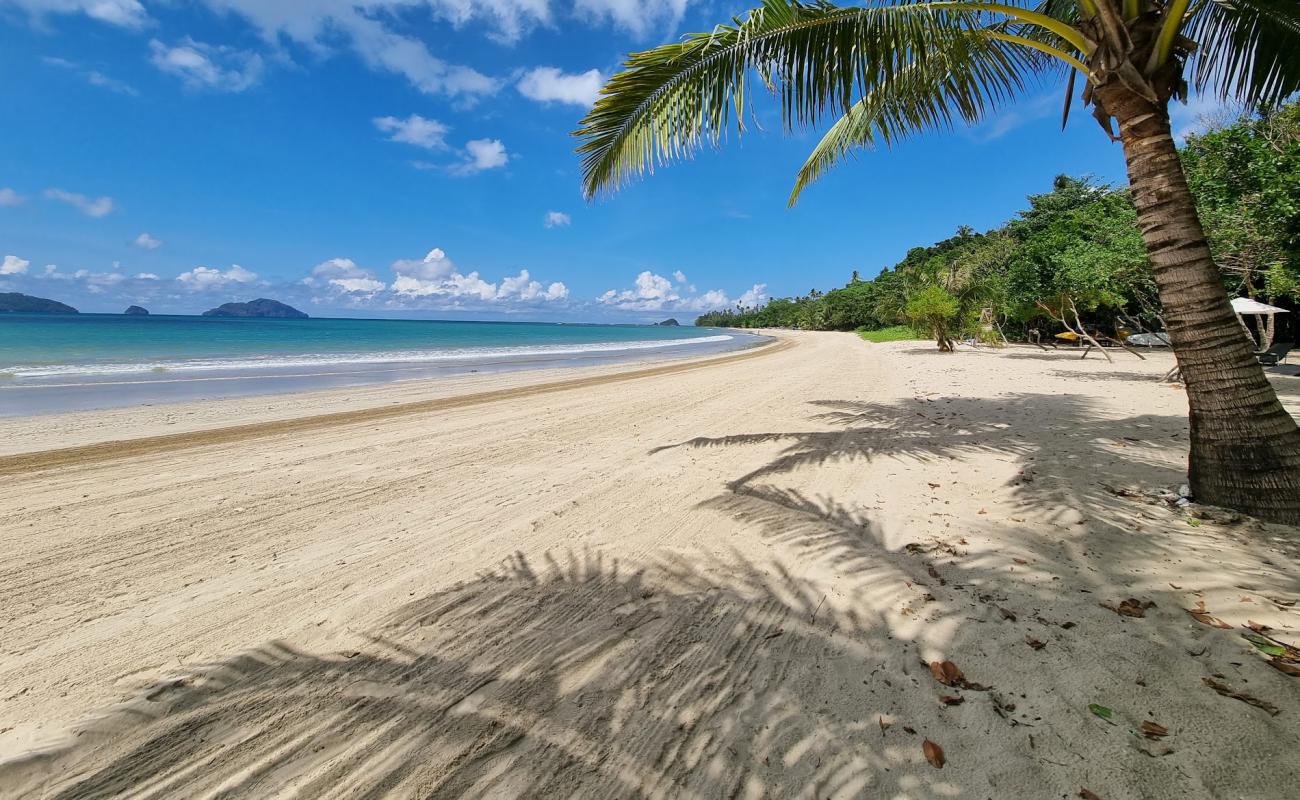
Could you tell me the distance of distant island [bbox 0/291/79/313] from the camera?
118625 millimetres

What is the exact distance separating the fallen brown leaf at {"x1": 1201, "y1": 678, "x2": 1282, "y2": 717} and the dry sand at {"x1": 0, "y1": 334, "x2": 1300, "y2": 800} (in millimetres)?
43

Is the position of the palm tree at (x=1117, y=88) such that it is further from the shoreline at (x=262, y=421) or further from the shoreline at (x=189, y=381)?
the shoreline at (x=189, y=381)

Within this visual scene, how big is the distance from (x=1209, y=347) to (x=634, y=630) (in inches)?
170

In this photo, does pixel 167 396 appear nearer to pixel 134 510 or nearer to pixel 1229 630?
pixel 134 510

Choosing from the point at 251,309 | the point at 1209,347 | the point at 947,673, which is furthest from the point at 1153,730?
the point at 251,309

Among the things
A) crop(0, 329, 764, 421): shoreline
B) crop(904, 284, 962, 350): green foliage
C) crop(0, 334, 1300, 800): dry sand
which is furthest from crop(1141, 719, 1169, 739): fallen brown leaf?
crop(904, 284, 962, 350): green foliage

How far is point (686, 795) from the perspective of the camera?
1.60m

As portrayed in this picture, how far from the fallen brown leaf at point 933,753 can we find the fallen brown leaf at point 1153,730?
2.37 ft

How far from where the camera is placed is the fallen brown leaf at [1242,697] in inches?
68.6

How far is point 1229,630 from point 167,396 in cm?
1648

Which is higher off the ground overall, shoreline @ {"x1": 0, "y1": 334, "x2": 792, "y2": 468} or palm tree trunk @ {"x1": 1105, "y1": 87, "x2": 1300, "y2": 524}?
palm tree trunk @ {"x1": 1105, "y1": 87, "x2": 1300, "y2": 524}

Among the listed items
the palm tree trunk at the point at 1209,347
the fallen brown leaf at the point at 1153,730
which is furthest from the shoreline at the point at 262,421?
the palm tree trunk at the point at 1209,347

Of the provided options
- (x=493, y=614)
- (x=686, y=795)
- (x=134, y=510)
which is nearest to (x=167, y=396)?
(x=134, y=510)

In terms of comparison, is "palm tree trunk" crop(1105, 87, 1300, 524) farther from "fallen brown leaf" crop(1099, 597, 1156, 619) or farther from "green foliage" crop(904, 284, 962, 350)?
"green foliage" crop(904, 284, 962, 350)
